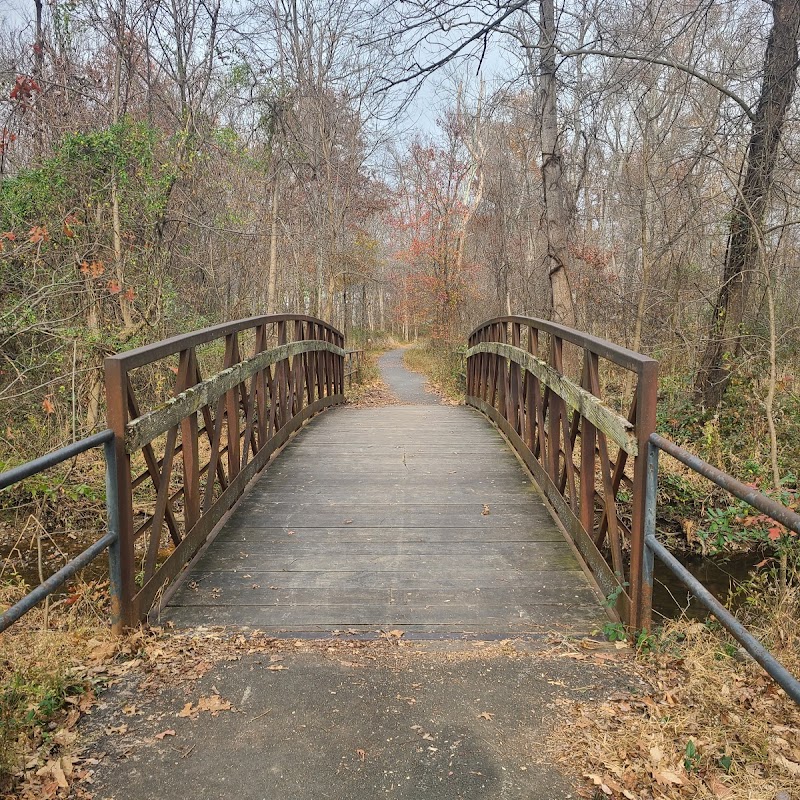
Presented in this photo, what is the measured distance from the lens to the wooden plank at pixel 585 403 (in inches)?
133

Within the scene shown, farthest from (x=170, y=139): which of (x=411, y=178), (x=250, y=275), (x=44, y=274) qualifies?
(x=411, y=178)

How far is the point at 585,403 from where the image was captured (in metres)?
4.17

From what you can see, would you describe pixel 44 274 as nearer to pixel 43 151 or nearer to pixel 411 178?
pixel 43 151

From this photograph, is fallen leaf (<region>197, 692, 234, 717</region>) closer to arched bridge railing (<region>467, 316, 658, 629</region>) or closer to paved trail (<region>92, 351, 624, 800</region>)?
paved trail (<region>92, 351, 624, 800</region>)

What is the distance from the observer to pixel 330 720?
2623mm

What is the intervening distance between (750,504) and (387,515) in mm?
3219

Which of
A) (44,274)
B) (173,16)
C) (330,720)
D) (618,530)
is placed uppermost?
(173,16)

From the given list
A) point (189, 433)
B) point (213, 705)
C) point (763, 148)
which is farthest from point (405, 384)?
point (213, 705)

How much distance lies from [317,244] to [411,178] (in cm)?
1523

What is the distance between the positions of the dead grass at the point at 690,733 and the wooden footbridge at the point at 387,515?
Answer: 15.2 inches

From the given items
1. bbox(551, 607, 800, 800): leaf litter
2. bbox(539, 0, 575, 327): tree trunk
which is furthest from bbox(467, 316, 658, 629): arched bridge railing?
bbox(539, 0, 575, 327): tree trunk

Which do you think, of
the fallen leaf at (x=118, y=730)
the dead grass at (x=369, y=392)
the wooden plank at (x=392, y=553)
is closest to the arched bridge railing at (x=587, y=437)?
the wooden plank at (x=392, y=553)

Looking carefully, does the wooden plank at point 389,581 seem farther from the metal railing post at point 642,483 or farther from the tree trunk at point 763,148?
the tree trunk at point 763,148

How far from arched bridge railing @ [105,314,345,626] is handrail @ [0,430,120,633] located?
1.7 inches
